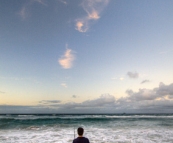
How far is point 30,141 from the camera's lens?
13438 mm

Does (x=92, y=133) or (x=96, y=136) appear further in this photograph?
(x=92, y=133)

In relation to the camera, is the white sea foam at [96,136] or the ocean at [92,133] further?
the ocean at [92,133]

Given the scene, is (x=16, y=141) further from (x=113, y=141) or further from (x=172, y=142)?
(x=172, y=142)

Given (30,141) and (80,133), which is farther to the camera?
(30,141)

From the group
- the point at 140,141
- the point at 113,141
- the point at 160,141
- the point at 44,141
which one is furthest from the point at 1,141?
the point at 160,141

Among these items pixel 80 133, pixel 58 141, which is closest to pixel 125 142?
pixel 58 141

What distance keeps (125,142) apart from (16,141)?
828cm

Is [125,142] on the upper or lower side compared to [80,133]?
lower

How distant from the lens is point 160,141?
518 inches

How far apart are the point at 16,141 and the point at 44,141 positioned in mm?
2134

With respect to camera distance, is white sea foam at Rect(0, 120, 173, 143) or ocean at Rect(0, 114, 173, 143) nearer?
white sea foam at Rect(0, 120, 173, 143)

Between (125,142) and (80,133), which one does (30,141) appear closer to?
(125,142)

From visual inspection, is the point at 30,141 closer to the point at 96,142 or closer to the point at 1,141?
the point at 1,141

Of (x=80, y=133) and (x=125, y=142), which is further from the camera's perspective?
(x=125, y=142)
